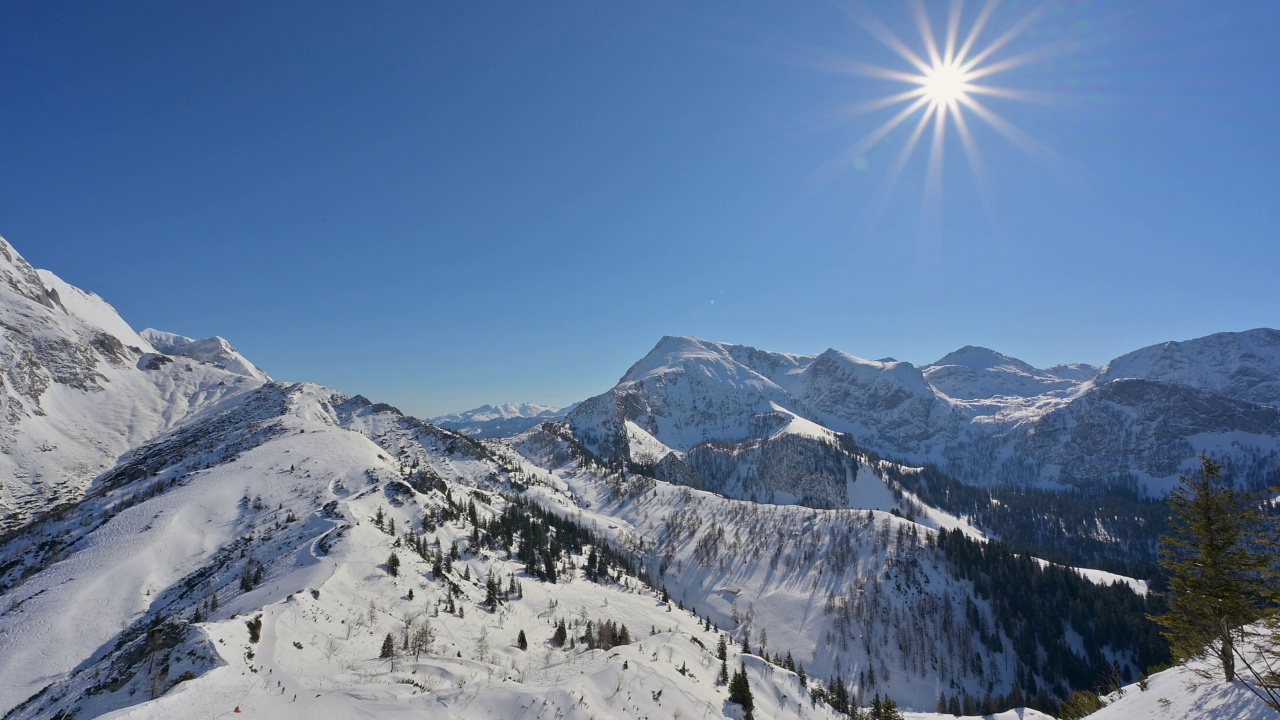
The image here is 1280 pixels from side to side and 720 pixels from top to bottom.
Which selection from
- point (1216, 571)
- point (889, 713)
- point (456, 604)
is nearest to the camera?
Answer: point (1216, 571)

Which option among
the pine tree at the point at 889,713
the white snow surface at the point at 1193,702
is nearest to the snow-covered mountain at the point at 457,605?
the pine tree at the point at 889,713

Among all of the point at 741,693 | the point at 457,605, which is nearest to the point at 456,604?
the point at 457,605

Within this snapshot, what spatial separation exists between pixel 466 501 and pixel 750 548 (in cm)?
11170

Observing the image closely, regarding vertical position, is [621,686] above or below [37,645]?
above

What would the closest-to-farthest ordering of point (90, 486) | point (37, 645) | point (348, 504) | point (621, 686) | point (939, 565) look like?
point (621, 686) < point (37, 645) < point (348, 504) < point (939, 565) < point (90, 486)

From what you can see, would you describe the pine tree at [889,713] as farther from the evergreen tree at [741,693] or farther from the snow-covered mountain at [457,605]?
the evergreen tree at [741,693]

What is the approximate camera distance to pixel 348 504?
91.1 metres

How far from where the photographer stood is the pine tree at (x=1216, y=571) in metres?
26.0

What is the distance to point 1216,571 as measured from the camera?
26953 millimetres

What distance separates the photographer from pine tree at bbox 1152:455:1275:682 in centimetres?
2597

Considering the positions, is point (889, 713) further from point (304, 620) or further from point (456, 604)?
point (456, 604)

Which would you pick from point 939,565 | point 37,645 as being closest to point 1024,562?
point 939,565

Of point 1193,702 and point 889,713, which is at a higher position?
point 1193,702

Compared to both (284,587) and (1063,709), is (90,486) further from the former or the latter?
(1063,709)
